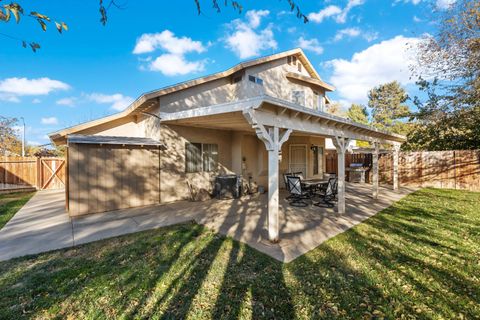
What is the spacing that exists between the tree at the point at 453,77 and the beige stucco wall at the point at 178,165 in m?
11.1

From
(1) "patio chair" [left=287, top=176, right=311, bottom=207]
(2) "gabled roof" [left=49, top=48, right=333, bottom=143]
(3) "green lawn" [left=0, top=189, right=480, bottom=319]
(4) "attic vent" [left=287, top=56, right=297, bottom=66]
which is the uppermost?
(4) "attic vent" [left=287, top=56, right=297, bottom=66]

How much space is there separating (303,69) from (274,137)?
10667mm

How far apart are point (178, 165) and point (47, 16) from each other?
273 inches

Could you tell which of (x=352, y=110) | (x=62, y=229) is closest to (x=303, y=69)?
(x=62, y=229)

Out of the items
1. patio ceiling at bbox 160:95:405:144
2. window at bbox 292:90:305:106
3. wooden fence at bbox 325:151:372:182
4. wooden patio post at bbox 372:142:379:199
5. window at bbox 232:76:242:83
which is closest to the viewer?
patio ceiling at bbox 160:95:405:144

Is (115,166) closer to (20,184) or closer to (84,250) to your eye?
(84,250)

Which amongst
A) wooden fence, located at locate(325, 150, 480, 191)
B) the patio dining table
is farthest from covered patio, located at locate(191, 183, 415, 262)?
wooden fence, located at locate(325, 150, 480, 191)

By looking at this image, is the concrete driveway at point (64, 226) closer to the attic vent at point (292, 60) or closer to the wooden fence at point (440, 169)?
the attic vent at point (292, 60)

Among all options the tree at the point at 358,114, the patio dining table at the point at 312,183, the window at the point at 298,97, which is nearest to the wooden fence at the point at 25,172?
the patio dining table at the point at 312,183

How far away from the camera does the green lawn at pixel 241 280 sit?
8.64 ft

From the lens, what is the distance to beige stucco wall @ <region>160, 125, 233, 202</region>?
816 centimetres

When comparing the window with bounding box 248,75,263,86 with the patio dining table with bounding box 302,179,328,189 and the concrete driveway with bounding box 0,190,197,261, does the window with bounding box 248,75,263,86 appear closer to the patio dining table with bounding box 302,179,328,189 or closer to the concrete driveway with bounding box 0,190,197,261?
the patio dining table with bounding box 302,179,328,189

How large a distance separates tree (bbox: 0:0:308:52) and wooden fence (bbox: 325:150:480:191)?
1409 centimetres

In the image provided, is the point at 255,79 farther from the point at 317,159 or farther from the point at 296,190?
the point at 317,159
